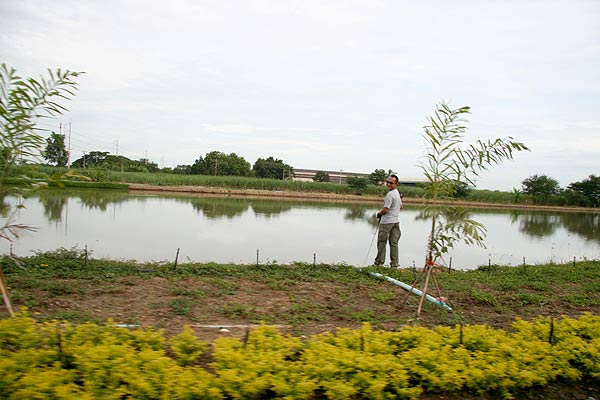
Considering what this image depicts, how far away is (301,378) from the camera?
Result: 306 cm

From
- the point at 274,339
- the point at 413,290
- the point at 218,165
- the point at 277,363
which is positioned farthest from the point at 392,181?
the point at 218,165

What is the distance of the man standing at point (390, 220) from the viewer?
28.9 ft

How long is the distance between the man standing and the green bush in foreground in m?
4.77

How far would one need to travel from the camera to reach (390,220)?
351 inches

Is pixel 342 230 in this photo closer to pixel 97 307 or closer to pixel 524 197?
pixel 97 307

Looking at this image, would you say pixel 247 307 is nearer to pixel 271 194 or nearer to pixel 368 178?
pixel 271 194

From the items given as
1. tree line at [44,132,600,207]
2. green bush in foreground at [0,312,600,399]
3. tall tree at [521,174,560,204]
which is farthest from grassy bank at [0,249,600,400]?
tall tree at [521,174,560,204]

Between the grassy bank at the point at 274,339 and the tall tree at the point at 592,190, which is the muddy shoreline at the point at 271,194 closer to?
the tall tree at the point at 592,190

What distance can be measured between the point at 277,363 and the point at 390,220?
616 cm

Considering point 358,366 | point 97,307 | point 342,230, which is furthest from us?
point 342,230

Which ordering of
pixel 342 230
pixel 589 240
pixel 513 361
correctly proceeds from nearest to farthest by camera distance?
1. pixel 513 361
2. pixel 342 230
3. pixel 589 240

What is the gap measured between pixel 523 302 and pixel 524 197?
51.6 metres

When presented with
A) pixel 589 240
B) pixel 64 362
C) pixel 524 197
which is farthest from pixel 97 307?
pixel 524 197

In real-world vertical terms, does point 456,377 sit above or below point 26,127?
below
